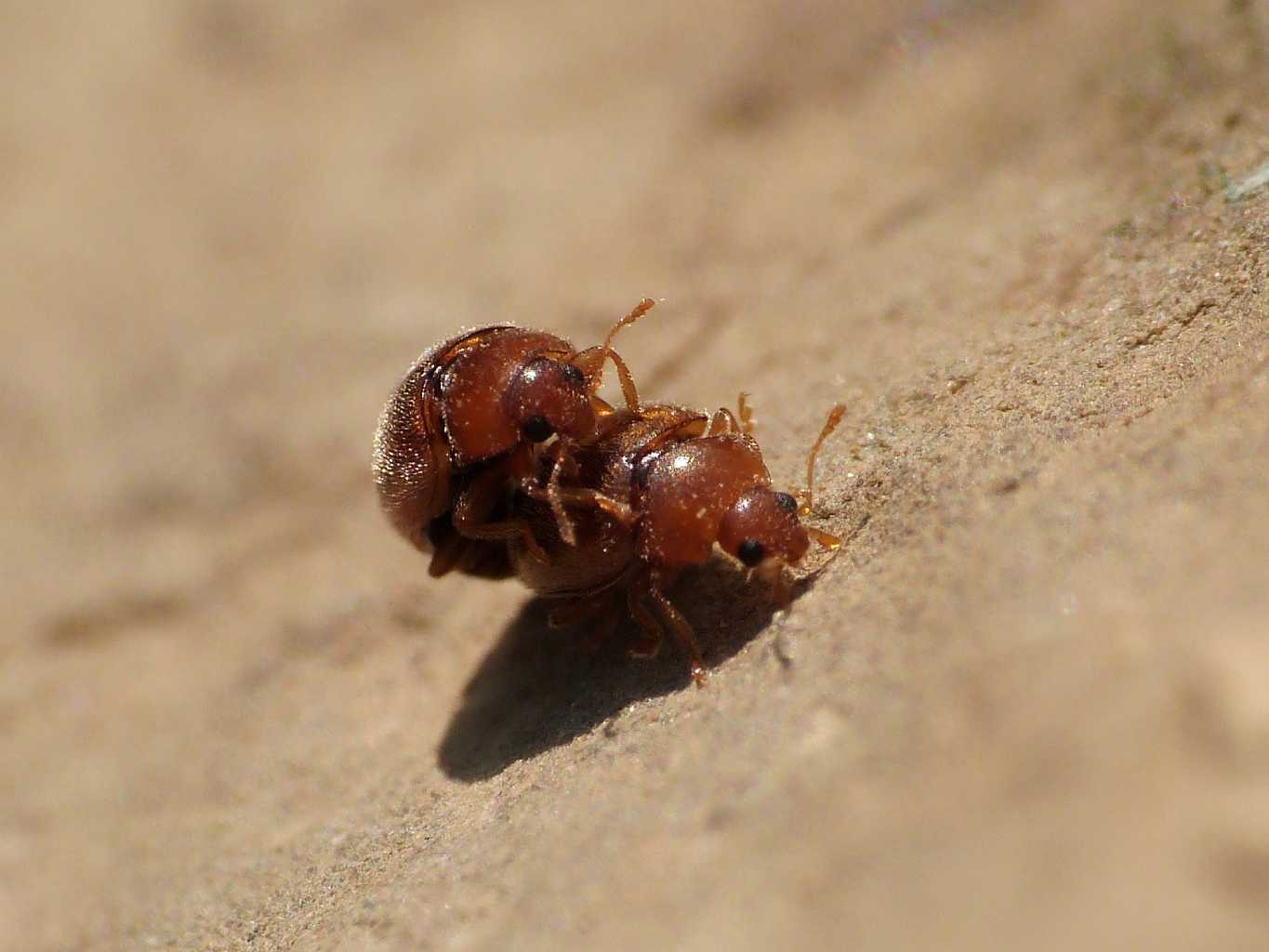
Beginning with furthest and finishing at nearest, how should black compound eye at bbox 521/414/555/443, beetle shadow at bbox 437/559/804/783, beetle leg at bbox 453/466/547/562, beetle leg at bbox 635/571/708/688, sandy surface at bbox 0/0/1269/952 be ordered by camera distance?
beetle leg at bbox 453/466/547/562 < black compound eye at bbox 521/414/555/443 < beetle shadow at bbox 437/559/804/783 < beetle leg at bbox 635/571/708/688 < sandy surface at bbox 0/0/1269/952

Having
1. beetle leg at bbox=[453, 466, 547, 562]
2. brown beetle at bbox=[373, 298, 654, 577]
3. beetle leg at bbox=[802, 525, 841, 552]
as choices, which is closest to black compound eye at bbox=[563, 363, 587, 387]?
brown beetle at bbox=[373, 298, 654, 577]

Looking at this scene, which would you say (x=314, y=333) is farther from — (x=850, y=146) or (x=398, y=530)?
(x=850, y=146)

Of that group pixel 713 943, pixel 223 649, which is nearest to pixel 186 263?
pixel 223 649

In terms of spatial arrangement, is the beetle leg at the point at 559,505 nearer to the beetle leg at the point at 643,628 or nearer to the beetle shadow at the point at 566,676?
the beetle leg at the point at 643,628

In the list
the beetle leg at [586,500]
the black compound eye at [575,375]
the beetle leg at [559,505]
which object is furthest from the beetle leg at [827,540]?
the black compound eye at [575,375]

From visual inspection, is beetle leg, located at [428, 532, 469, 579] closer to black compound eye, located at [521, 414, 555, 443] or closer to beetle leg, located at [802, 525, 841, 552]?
black compound eye, located at [521, 414, 555, 443]

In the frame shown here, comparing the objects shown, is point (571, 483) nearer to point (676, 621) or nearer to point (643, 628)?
point (643, 628)

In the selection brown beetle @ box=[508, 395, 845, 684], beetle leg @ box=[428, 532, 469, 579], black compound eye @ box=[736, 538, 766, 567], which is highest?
beetle leg @ box=[428, 532, 469, 579]
